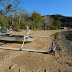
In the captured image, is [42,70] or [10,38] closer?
[42,70]

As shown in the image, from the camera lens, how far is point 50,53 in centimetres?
525

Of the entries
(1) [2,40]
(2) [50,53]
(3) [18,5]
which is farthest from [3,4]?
(2) [50,53]

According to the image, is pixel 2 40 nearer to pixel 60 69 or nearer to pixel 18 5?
pixel 60 69

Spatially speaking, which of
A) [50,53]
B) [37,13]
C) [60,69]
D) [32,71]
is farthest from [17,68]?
[37,13]

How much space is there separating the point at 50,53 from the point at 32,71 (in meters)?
2.36

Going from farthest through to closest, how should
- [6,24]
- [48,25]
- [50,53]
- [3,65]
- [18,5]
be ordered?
[48,25]
[6,24]
[18,5]
[50,53]
[3,65]

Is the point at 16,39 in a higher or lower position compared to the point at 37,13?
lower

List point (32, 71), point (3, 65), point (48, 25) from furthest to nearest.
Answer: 1. point (48, 25)
2. point (3, 65)
3. point (32, 71)

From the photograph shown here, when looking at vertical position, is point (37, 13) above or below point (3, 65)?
above

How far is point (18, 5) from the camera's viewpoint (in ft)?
59.5

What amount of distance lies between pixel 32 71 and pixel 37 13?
32.1 meters

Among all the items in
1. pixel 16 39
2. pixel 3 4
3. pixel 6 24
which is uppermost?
pixel 3 4

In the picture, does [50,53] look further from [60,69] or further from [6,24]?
[6,24]

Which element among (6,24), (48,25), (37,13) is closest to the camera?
(6,24)
